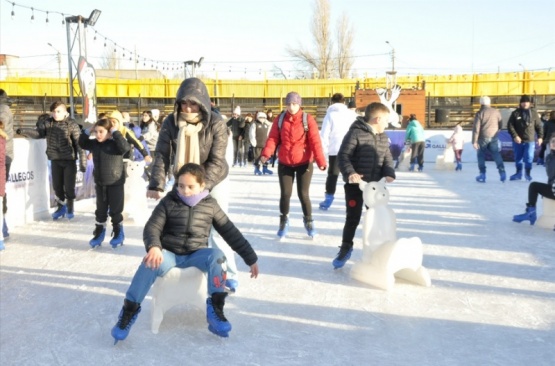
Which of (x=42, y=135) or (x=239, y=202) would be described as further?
(x=239, y=202)

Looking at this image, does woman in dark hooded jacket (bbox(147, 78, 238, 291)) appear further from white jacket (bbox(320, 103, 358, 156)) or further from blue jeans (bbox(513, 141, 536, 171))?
blue jeans (bbox(513, 141, 536, 171))

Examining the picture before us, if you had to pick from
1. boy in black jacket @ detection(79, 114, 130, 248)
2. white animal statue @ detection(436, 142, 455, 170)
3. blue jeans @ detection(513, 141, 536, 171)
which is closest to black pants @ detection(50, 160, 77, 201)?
boy in black jacket @ detection(79, 114, 130, 248)

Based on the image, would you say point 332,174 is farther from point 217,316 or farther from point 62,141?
point 217,316

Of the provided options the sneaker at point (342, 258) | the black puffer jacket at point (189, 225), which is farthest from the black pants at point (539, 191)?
the black puffer jacket at point (189, 225)

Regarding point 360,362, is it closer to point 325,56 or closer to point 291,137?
point 291,137

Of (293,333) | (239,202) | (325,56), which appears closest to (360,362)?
(293,333)

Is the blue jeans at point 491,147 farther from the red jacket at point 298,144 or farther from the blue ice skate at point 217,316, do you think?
the blue ice skate at point 217,316

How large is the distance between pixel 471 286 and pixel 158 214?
212 cm

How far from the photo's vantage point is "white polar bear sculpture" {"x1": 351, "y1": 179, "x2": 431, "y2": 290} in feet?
11.4

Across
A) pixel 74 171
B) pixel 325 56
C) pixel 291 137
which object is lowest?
pixel 74 171

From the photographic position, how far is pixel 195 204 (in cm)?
280

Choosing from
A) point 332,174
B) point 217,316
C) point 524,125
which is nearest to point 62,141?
point 332,174

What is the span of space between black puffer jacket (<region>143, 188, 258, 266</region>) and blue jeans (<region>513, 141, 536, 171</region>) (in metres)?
7.80

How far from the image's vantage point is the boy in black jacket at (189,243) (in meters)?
2.68
